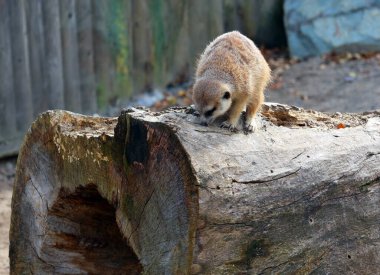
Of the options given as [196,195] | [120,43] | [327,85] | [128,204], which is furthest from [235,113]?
A: [327,85]

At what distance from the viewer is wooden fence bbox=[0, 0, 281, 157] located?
7.47 metres

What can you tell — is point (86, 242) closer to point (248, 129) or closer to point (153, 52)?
point (248, 129)

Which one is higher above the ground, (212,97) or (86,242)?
(212,97)

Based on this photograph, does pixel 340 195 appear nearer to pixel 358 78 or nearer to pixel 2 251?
pixel 2 251

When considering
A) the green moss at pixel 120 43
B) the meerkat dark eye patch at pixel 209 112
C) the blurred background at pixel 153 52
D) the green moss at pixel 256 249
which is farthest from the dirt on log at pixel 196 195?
the green moss at pixel 120 43

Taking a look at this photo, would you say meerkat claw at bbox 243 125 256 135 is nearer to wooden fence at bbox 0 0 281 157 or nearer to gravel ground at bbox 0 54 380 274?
wooden fence at bbox 0 0 281 157

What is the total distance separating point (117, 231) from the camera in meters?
4.31

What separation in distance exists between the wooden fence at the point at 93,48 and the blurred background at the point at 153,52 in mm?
10

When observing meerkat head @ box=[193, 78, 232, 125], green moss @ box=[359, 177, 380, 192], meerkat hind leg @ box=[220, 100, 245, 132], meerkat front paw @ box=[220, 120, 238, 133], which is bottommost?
green moss @ box=[359, 177, 380, 192]

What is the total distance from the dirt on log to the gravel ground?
3.47 metres

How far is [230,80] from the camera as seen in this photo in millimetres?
4234

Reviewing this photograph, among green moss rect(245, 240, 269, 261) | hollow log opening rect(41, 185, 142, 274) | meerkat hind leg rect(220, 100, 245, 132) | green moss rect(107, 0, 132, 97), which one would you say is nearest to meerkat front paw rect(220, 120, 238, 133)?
meerkat hind leg rect(220, 100, 245, 132)

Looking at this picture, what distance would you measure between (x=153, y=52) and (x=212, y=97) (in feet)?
16.8

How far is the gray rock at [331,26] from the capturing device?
991 cm
